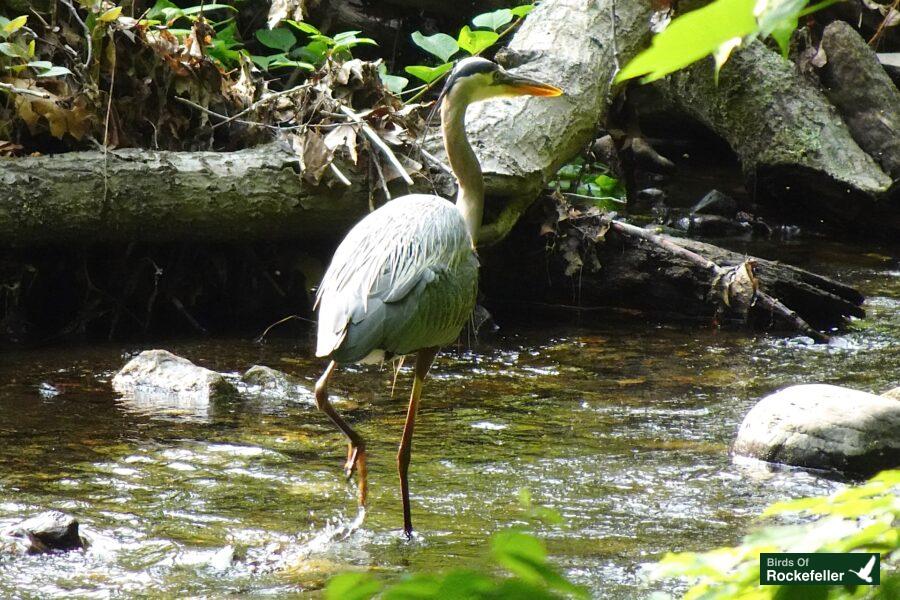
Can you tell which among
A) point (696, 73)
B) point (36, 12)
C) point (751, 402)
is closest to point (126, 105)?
point (36, 12)

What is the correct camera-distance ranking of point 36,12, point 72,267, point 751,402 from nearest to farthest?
point 751,402 → point 36,12 → point 72,267

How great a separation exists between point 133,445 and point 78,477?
1.55 feet

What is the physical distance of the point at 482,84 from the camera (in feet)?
19.5

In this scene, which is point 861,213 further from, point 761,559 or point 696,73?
point 761,559

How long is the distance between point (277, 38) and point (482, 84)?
3.13m

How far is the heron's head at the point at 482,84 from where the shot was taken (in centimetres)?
584

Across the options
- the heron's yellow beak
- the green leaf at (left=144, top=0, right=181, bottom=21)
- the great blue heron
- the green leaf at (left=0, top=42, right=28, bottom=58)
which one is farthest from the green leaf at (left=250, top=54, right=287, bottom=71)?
the great blue heron

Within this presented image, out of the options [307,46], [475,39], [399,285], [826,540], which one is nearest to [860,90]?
[475,39]

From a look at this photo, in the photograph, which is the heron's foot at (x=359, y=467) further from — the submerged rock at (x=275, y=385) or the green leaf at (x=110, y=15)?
the green leaf at (x=110, y=15)

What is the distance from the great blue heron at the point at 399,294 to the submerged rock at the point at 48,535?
1.18 metres

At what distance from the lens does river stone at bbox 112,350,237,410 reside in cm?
598

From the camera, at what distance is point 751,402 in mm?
6102

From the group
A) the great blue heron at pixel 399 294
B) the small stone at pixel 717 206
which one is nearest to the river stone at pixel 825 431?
the great blue heron at pixel 399 294

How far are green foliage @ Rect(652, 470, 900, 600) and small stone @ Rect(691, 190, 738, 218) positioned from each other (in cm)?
1034
